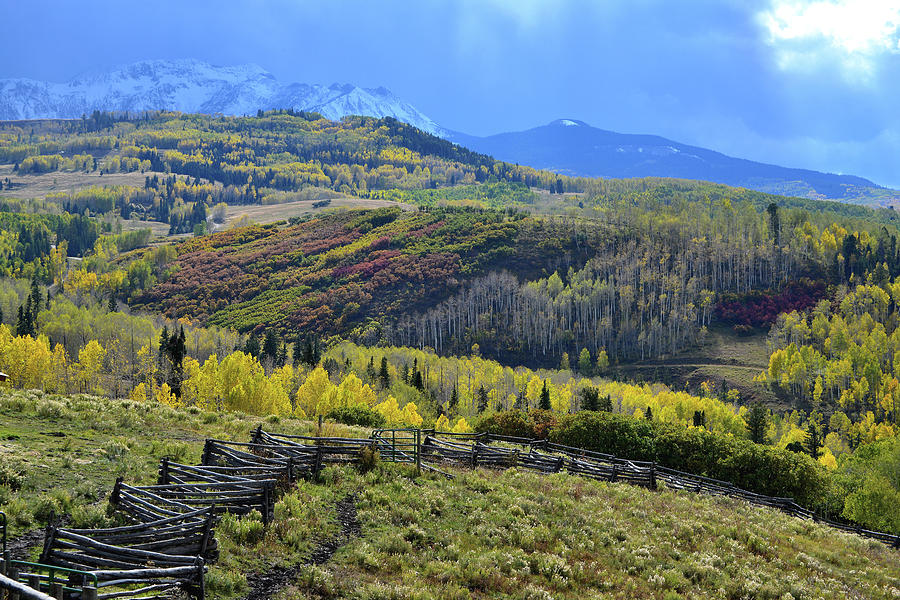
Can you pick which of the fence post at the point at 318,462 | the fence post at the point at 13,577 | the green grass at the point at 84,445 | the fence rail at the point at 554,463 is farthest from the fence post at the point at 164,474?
the fence rail at the point at 554,463

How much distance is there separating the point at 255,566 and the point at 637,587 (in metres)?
11.0

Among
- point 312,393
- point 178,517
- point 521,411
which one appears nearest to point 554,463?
point 521,411

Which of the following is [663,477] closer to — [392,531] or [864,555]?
[864,555]

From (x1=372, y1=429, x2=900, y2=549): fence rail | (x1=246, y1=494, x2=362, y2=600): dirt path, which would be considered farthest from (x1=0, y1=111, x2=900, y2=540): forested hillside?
(x1=246, y1=494, x2=362, y2=600): dirt path

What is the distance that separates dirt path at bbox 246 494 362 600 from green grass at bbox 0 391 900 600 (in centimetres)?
24

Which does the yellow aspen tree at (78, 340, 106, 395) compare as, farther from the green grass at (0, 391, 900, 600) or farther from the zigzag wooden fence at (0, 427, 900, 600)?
the zigzag wooden fence at (0, 427, 900, 600)

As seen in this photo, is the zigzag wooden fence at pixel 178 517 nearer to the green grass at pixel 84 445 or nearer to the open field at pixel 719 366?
the green grass at pixel 84 445

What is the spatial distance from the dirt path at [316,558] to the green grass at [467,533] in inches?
9.5

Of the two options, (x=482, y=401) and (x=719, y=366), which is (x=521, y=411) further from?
(x=719, y=366)

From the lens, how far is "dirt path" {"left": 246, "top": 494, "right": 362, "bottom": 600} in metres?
15.2

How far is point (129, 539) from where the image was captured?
47.7 ft

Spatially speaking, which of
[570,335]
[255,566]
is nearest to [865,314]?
[570,335]

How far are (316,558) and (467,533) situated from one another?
19.3 feet

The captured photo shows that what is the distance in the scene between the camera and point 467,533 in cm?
2172
